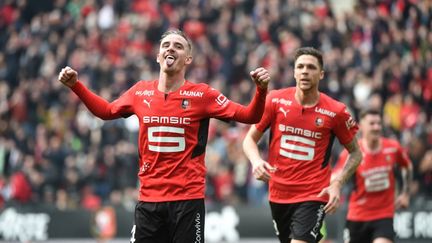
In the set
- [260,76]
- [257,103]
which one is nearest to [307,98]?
[257,103]

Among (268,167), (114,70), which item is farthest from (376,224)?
(114,70)

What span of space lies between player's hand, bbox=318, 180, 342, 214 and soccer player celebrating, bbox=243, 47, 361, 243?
0.22ft

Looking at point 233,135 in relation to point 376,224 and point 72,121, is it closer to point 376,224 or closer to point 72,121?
point 72,121

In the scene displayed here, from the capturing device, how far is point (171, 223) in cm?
903

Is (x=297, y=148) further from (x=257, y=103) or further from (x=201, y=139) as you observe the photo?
(x=257, y=103)

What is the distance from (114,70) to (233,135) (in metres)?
4.31

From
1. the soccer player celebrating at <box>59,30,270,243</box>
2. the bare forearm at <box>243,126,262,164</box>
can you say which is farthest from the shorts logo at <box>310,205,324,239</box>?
the soccer player celebrating at <box>59,30,270,243</box>

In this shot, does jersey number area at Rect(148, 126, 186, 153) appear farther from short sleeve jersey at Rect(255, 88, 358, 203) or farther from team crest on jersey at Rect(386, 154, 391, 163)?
team crest on jersey at Rect(386, 154, 391, 163)

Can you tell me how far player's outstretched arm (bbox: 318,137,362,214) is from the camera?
1016cm

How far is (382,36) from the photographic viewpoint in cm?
2206

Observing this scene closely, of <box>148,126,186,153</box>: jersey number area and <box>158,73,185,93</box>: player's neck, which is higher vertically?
<box>158,73,185,93</box>: player's neck

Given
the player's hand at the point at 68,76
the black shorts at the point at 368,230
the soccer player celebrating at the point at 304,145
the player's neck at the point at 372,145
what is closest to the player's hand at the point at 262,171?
the soccer player celebrating at the point at 304,145

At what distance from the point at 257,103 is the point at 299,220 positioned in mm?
1915

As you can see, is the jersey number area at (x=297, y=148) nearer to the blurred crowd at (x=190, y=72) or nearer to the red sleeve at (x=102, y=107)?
the red sleeve at (x=102, y=107)
